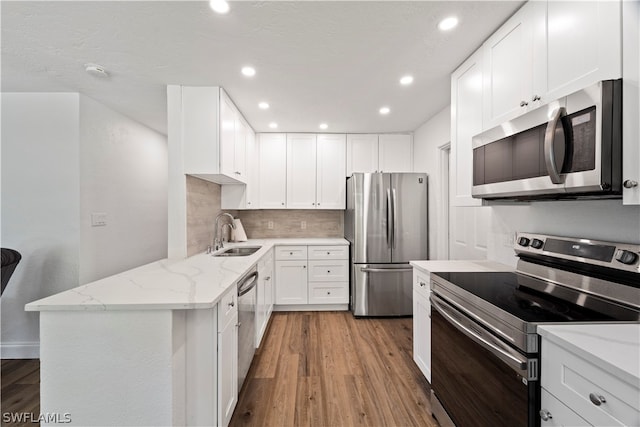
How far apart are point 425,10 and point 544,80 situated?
2.28ft

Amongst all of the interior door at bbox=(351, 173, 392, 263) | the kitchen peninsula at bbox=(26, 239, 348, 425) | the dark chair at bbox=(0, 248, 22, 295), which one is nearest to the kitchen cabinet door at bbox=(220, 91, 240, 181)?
the kitchen peninsula at bbox=(26, 239, 348, 425)

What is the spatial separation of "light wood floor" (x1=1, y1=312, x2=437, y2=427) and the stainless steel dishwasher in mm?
194

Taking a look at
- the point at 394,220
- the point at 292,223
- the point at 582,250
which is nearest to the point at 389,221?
the point at 394,220

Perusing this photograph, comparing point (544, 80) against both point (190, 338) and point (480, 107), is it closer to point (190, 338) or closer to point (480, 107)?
point (480, 107)

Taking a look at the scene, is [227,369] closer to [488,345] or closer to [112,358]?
[112,358]

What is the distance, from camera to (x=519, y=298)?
1.13m

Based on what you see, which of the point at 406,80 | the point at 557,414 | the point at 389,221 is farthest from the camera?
the point at 389,221

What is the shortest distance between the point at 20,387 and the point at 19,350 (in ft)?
2.00

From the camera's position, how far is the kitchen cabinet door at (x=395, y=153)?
11.5 ft

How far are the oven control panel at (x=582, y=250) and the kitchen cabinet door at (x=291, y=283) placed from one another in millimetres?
2311

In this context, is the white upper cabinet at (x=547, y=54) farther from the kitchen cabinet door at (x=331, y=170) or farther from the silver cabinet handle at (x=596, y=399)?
the kitchen cabinet door at (x=331, y=170)

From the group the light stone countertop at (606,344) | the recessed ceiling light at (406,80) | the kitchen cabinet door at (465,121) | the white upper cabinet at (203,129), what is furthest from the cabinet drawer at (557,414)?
the white upper cabinet at (203,129)

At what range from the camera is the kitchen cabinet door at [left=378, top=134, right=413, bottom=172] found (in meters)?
3.52

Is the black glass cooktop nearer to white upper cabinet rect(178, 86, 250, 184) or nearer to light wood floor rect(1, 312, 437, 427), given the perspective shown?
light wood floor rect(1, 312, 437, 427)
